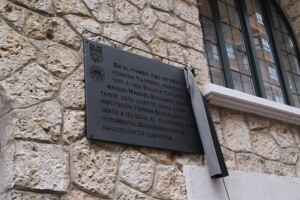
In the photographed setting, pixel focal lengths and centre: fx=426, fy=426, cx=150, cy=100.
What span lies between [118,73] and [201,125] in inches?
27.8

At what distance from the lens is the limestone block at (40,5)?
2.63m

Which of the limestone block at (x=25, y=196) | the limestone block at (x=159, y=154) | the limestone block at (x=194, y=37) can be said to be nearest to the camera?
the limestone block at (x=25, y=196)

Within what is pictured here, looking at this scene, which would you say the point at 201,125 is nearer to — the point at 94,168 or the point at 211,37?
the point at 94,168

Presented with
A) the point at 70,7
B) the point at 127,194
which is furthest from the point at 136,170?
the point at 70,7

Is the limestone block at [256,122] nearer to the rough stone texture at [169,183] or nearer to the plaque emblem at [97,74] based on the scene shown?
the rough stone texture at [169,183]

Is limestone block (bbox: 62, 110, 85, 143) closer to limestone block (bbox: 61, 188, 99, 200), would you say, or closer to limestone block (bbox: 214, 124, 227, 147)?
limestone block (bbox: 61, 188, 99, 200)

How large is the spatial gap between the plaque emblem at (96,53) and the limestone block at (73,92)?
16 cm

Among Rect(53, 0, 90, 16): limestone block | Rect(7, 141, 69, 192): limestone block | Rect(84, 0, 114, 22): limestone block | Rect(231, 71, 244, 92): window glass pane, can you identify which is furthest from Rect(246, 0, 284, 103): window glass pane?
Rect(7, 141, 69, 192): limestone block

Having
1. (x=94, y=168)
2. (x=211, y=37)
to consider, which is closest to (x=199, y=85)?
(x=211, y=37)

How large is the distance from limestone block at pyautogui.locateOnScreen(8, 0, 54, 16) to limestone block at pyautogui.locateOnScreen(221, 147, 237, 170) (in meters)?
1.59

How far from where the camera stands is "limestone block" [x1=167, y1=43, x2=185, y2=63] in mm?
3299

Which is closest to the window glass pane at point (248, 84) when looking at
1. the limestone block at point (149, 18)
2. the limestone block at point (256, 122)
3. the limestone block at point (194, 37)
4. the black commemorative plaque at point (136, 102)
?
the limestone block at point (256, 122)

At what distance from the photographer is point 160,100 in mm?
3008

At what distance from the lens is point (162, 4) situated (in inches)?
138
